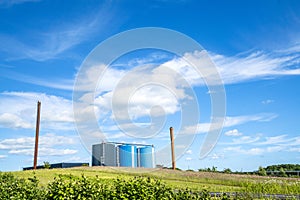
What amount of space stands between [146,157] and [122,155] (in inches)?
103

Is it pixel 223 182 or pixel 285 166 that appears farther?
pixel 285 166

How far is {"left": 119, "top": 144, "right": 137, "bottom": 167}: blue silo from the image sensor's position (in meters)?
29.6

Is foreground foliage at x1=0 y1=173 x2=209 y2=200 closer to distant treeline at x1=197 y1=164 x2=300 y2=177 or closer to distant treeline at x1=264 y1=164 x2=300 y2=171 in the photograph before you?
distant treeline at x1=197 y1=164 x2=300 y2=177

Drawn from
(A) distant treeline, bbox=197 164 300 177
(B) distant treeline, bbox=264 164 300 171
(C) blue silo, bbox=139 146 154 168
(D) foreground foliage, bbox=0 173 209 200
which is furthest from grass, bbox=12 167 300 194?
(C) blue silo, bbox=139 146 154 168

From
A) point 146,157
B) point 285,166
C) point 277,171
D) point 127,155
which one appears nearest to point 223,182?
point 277,171

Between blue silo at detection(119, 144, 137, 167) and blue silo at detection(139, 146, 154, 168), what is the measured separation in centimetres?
60

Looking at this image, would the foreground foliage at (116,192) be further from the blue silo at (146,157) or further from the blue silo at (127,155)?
the blue silo at (146,157)

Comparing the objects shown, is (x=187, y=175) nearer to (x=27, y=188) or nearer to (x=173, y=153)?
(x=173, y=153)

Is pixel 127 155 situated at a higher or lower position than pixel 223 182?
higher

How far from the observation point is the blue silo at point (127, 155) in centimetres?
2961

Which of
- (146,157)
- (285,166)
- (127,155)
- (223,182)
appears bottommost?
(223,182)

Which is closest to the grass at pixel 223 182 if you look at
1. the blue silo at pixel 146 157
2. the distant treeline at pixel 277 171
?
the distant treeline at pixel 277 171

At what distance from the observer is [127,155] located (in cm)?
3023

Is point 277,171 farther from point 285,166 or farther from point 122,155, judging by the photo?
A: point 122,155
